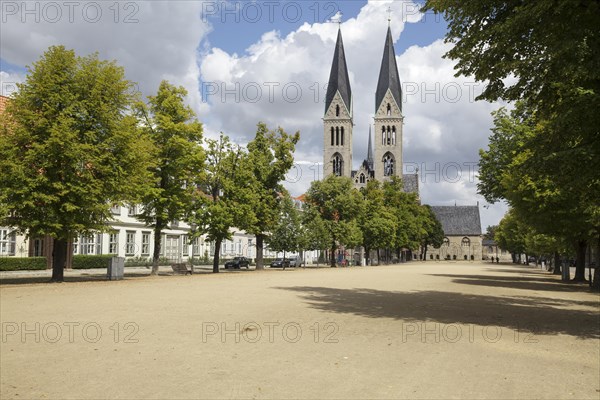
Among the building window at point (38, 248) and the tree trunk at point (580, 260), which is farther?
the building window at point (38, 248)

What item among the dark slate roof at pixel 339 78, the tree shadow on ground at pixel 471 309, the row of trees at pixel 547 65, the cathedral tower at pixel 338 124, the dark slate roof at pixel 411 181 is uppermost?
the dark slate roof at pixel 339 78

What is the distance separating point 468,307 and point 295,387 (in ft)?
40.1

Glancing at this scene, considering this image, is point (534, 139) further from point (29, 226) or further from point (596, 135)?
point (29, 226)

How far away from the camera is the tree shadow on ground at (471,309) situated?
1433cm

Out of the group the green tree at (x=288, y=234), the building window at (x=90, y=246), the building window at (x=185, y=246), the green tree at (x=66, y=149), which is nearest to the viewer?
the green tree at (x=66, y=149)

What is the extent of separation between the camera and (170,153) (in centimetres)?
3516

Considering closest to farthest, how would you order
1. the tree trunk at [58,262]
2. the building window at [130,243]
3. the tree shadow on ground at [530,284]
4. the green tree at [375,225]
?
the tree trunk at [58,262]
the tree shadow on ground at [530,284]
the building window at [130,243]
the green tree at [375,225]

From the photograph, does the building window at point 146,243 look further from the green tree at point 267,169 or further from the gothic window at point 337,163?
the gothic window at point 337,163

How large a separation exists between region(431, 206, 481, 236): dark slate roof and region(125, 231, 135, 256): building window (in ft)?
409

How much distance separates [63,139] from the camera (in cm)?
2455

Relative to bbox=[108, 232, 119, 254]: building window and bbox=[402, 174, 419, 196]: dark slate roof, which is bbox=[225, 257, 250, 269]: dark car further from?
bbox=[402, 174, 419, 196]: dark slate roof

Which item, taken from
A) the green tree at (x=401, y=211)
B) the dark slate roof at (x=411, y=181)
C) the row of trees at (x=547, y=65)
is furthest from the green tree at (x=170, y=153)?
the dark slate roof at (x=411, y=181)

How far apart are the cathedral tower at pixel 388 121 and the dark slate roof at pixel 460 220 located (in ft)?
148

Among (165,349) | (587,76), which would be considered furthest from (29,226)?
(587,76)
